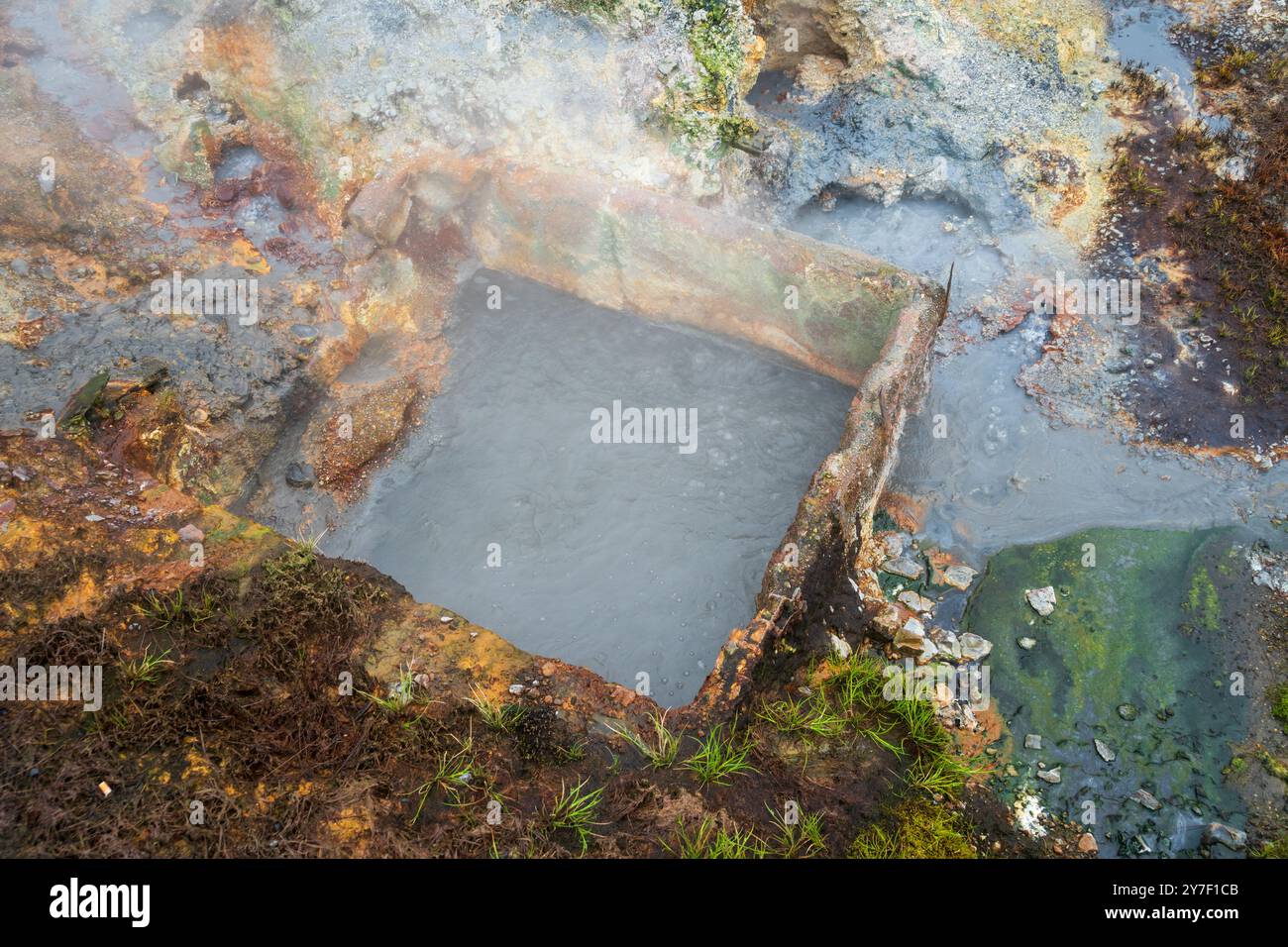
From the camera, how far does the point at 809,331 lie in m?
6.07

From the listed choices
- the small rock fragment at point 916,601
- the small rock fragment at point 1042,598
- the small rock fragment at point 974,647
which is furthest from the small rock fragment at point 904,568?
the small rock fragment at point 1042,598

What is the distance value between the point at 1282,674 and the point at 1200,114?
5554 mm

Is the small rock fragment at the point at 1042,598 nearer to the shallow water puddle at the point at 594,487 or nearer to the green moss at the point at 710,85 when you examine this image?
the shallow water puddle at the point at 594,487

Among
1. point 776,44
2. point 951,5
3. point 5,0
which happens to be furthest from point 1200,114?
point 5,0

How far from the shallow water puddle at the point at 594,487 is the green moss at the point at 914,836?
134 centimetres

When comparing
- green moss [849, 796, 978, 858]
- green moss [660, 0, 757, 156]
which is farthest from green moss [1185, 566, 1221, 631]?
green moss [660, 0, 757, 156]

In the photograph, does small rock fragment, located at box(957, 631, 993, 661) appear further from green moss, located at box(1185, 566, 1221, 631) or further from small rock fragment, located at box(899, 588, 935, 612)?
green moss, located at box(1185, 566, 1221, 631)

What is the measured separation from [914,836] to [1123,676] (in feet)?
6.38

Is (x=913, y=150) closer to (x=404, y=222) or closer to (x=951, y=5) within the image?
(x=951, y=5)

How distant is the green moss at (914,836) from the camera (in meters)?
3.85

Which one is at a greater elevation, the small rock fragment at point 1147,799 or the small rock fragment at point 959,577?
the small rock fragment at point 959,577

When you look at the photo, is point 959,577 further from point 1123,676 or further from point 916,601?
point 1123,676

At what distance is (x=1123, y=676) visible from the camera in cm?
501

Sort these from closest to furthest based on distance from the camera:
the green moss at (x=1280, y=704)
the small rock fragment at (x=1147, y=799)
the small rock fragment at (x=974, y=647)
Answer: the small rock fragment at (x=1147, y=799)
the green moss at (x=1280, y=704)
the small rock fragment at (x=974, y=647)
